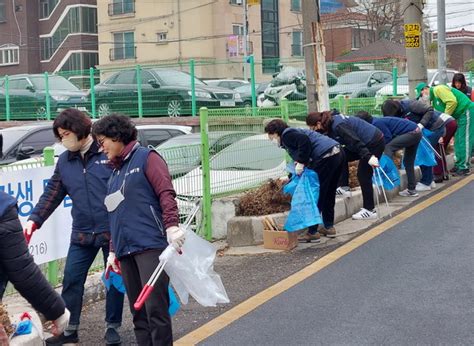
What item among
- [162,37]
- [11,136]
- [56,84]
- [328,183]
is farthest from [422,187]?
[162,37]

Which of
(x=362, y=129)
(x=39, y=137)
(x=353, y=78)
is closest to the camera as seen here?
(x=362, y=129)

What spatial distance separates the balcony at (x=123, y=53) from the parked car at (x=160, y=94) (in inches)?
1192

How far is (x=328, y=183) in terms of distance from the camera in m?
8.81

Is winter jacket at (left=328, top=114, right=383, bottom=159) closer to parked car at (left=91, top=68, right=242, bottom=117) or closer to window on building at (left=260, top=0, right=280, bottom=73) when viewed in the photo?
parked car at (left=91, top=68, right=242, bottom=117)

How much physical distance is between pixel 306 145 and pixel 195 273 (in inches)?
148

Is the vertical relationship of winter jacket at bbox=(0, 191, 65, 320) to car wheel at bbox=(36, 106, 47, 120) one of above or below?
below

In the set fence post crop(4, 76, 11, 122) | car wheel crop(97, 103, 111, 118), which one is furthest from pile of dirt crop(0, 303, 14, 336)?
fence post crop(4, 76, 11, 122)

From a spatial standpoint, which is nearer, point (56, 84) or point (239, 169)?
point (239, 169)

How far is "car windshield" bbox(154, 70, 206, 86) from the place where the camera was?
2013cm

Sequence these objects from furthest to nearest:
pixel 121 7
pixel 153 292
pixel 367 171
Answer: pixel 121 7 → pixel 367 171 → pixel 153 292

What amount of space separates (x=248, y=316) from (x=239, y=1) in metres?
46.3

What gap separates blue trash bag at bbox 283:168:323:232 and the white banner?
8.67ft

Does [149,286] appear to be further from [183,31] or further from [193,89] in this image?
[183,31]

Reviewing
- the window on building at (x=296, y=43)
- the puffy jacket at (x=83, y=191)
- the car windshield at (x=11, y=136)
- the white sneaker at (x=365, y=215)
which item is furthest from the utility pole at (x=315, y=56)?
the window on building at (x=296, y=43)
